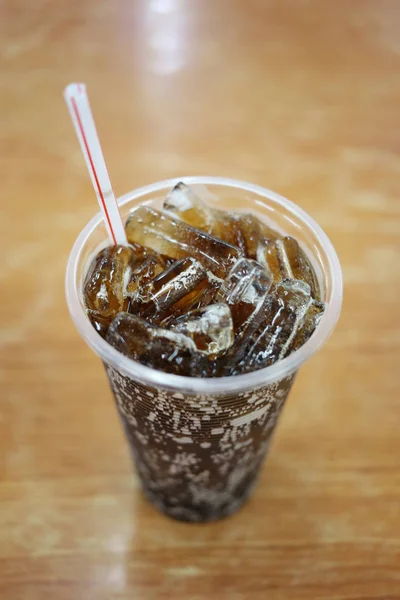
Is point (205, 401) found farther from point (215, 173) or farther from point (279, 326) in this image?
point (215, 173)

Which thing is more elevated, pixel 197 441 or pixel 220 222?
pixel 220 222

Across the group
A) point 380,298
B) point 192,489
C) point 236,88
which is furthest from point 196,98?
point 192,489

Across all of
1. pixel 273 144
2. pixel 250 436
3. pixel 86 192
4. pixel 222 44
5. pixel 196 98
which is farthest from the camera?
pixel 222 44

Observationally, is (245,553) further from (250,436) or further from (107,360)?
(107,360)

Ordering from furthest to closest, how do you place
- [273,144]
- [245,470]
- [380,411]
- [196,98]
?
[196,98]
[273,144]
[380,411]
[245,470]

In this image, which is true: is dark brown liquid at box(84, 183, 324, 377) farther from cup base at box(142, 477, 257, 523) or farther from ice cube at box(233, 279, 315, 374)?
cup base at box(142, 477, 257, 523)

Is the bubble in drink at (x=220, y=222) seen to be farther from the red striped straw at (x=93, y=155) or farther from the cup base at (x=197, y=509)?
the cup base at (x=197, y=509)

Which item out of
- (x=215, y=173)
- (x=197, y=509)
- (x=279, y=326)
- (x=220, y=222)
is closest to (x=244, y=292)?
(x=279, y=326)

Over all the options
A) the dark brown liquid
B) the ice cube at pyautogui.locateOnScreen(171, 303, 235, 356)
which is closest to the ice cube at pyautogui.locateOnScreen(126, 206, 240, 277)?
the dark brown liquid
